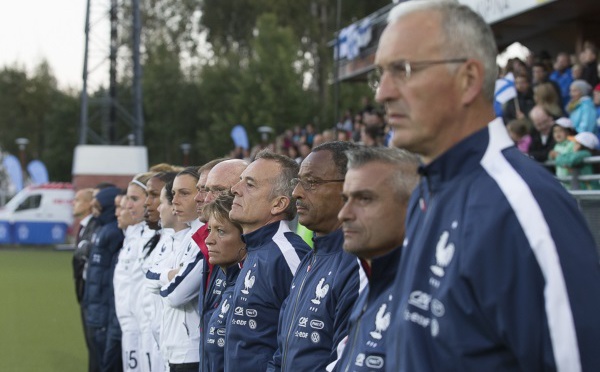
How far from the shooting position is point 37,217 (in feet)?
127

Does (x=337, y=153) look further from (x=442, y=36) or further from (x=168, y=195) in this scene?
(x=168, y=195)

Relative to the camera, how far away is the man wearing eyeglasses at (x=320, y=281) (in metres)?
4.22

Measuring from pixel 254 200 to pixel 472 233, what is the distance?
318 cm

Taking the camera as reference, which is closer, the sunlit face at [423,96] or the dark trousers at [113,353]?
the sunlit face at [423,96]

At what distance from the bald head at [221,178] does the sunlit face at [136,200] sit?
3.12 m

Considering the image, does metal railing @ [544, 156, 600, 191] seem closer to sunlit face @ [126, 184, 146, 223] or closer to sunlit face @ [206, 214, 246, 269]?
sunlit face @ [126, 184, 146, 223]

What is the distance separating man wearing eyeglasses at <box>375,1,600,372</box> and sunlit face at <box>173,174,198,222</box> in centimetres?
462

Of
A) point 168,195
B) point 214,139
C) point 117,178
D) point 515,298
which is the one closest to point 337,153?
point 515,298

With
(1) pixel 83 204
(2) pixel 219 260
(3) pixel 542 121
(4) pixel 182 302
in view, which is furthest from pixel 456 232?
(1) pixel 83 204

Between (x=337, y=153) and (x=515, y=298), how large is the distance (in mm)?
2502

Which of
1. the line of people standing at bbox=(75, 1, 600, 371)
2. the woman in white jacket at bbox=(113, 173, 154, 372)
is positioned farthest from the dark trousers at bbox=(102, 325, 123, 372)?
the line of people standing at bbox=(75, 1, 600, 371)

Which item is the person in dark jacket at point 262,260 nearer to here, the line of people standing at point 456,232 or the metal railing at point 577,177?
the line of people standing at point 456,232

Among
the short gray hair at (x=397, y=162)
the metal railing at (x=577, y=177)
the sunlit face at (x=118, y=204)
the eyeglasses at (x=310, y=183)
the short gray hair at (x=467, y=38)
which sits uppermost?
the short gray hair at (x=467, y=38)

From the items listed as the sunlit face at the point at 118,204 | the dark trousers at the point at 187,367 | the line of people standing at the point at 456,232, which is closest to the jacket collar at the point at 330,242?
the line of people standing at the point at 456,232
